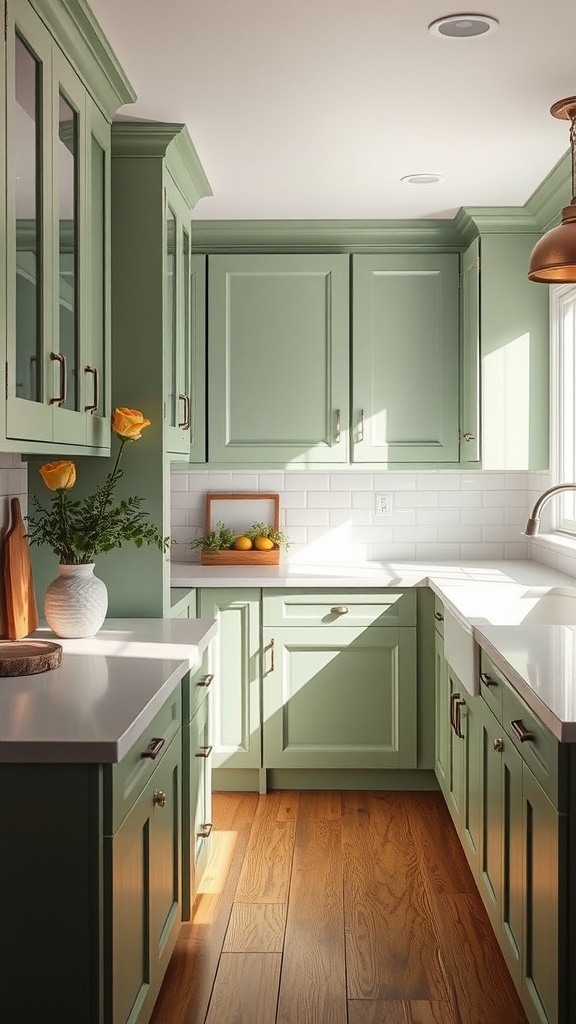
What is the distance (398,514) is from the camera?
15.3ft

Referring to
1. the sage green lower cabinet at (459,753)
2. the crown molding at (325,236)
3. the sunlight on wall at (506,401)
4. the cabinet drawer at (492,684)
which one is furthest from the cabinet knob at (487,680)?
the crown molding at (325,236)

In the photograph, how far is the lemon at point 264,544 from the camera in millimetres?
4445

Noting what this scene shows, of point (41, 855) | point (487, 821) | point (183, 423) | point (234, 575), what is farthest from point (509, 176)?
point (41, 855)

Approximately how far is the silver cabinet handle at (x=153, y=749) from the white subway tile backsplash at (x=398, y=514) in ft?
8.24

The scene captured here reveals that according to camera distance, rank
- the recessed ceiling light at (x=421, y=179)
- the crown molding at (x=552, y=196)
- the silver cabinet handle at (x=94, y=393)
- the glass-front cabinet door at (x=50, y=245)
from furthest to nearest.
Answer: the recessed ceiling light at (x=421, y=179)
the crown molding at (x=552, y=196)
the silver cabinet handle at (x=94, y=393)
the glass-front cabinet door at (x=50, y=245)

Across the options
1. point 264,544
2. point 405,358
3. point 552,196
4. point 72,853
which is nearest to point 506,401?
point 405,358

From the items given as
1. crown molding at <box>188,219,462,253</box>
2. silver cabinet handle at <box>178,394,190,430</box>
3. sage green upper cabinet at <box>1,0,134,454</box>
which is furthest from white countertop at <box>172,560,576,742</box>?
crown molding at <box>188,219,462,253</box>

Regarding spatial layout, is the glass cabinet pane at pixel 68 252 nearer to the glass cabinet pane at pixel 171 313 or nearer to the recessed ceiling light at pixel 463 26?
the glass cabinet pane at pixel 171 313

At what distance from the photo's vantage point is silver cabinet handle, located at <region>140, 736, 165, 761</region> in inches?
80.9

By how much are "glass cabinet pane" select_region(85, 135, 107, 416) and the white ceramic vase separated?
18.2 inches

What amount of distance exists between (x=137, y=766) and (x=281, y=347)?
2.58 meters

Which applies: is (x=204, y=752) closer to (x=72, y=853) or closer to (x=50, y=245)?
(x=72, y=853)

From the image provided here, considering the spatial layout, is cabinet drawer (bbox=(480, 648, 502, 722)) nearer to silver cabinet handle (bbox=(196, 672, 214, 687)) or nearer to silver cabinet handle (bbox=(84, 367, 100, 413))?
silver cabinet handle (bbox=(196, 672, 214, 687))

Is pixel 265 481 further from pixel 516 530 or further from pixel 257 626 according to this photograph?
pixel 516 530
